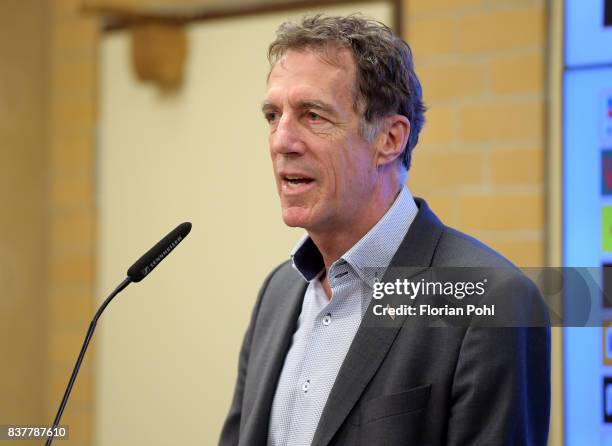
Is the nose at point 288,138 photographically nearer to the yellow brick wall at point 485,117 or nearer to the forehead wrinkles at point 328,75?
the forehead wrinkles at point 328,75

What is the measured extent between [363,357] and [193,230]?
1.53m

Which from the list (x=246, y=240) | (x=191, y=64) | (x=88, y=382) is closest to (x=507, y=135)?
(x=246, y=240)

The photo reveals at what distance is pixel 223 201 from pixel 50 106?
32.1 inches

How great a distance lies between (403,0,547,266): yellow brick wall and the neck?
79 centimetres

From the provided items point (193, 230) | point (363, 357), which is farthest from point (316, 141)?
point (193, 230)

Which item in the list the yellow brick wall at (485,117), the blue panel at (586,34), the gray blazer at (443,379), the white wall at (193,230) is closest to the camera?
the gray blazer at (443,379)

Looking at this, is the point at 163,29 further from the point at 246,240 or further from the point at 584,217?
the point at 584,217

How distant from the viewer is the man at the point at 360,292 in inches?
51.7

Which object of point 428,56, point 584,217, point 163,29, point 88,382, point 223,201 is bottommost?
point 88,382

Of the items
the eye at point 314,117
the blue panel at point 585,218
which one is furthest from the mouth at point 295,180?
the blue panel at point 585,218

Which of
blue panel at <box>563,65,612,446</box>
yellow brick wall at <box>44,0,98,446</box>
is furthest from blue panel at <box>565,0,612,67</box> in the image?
yellow brick wall at <box>44,0,98,446</box>

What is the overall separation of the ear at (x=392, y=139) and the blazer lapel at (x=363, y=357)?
0.18m

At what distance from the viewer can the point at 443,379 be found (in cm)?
132

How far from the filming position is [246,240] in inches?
108
